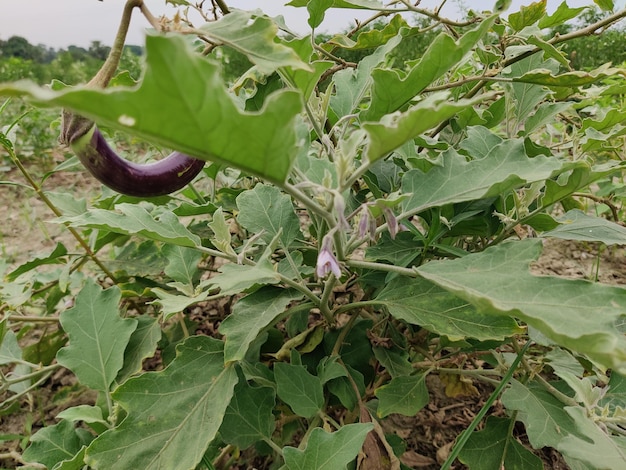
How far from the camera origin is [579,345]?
0.38 m

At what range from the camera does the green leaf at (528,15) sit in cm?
89

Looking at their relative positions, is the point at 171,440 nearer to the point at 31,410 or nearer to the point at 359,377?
the point at 359,377

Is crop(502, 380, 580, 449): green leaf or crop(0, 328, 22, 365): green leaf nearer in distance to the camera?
crop(502, 380, 580, 449): green leaf

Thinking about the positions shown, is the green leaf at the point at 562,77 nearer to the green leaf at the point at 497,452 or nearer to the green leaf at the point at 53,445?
the green leaf at the point at 497,452

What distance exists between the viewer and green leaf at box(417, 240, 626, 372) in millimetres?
381

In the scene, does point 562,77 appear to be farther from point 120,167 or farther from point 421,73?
point 120,167

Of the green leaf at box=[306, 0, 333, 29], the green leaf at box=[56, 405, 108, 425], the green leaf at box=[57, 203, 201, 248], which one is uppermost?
the green leaf at box=[306, 0, 333, 29]

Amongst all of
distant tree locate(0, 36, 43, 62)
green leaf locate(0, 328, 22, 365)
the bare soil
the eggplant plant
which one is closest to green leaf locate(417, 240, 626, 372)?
the eggplant plant

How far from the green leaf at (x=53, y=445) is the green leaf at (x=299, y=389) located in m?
0.36

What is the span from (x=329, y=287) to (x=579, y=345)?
0.37 m

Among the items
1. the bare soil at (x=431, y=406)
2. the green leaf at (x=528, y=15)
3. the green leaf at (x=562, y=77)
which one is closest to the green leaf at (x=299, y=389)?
the bare soil at (x=431, y=406)

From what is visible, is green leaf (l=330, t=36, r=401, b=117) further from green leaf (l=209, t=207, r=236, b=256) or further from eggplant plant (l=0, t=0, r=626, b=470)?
green leaf (l=209, t=207, r=236, b=256)

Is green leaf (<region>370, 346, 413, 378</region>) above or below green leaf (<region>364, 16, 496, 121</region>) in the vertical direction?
below

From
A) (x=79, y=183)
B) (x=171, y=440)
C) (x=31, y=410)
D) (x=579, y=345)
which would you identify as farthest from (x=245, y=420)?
(x=79, y=183)
